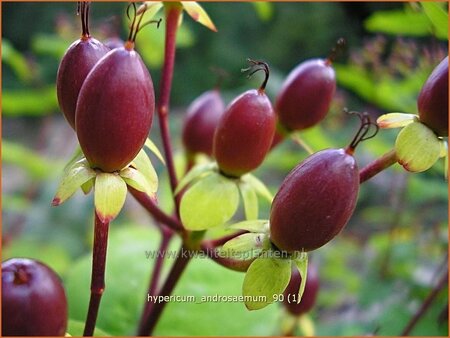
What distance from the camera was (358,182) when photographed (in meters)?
0.39

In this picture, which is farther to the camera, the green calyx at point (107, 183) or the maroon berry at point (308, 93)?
the maroon berry at point (308, 93)

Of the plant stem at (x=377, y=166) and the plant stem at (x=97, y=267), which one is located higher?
the plant stem at (x=377, y=166)

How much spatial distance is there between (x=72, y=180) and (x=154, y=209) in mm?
88

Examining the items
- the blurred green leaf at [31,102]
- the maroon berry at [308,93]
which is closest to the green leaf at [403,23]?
the maroon berry at [308,93]

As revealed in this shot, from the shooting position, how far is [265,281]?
1.30 feet

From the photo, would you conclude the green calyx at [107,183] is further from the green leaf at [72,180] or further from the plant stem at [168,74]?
the plant stem at [168,74]

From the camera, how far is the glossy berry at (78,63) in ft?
1.29

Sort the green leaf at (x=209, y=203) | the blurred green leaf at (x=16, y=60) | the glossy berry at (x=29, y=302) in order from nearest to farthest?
the glossy berry at (x=29, y=302) → the green leaf at (x=209, y=203) → the blurred green leaf at (x=16, y=60)

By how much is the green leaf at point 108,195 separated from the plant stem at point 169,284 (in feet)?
0.36

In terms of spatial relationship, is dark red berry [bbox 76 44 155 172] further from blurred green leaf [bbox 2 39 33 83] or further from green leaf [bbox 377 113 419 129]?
blurred green leaf [bbox 2 39 33 83]

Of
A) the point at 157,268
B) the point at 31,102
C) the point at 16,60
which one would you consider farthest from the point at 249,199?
the point at 31,102

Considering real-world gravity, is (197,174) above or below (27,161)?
above

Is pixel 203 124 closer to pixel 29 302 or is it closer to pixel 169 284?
pixel 169 284

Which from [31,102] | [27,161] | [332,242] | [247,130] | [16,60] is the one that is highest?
[247,130]
